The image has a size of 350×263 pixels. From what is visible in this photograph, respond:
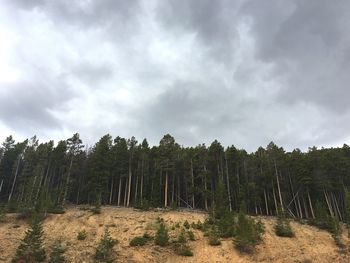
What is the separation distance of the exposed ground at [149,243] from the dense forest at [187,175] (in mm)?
9931

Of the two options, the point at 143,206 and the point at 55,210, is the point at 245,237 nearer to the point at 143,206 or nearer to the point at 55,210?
the point at 143,206

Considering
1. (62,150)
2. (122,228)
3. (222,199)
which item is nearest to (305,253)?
(222,199)

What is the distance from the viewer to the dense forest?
192 ft

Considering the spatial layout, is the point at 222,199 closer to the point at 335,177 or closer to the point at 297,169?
the point at 297,169

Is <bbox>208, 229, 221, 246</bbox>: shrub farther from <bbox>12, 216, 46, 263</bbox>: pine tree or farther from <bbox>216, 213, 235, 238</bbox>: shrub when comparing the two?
<bbox>12, 216, 46, 263</bbox>: pine tree

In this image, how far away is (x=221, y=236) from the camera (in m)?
39.8

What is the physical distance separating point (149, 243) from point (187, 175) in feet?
94.4

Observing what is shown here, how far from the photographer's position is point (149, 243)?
123 feet

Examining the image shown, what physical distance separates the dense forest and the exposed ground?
32.6ft

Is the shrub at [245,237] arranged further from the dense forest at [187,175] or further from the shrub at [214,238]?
the dense forest at [187,175]

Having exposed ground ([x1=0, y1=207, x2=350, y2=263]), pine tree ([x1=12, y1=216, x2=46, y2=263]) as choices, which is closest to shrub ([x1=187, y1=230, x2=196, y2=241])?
exposed ground ([x1=0, y1=207, x2=350, y2=263])

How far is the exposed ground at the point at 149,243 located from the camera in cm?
3459

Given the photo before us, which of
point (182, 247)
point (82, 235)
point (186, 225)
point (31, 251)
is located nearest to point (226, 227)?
point (186, 225)

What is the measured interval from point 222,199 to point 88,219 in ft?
70.1
